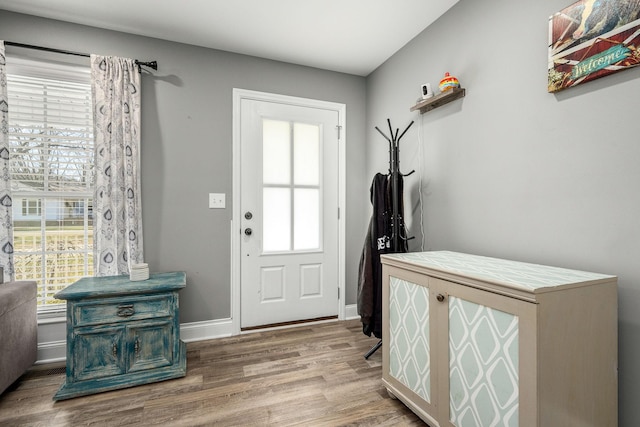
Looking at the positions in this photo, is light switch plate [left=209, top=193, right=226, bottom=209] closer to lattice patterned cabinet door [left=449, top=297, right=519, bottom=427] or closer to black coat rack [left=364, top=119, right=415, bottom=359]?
black coat rack [left=364, top=119, right=415, bottom=359]

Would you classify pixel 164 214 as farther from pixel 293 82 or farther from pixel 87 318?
pixel 293 82

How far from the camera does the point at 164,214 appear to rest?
2.58 meters

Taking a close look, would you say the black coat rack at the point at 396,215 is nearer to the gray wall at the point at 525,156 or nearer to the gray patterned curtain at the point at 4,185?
the gray wall at the point at 525,156

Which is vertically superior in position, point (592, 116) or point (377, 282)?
point (592, 116)

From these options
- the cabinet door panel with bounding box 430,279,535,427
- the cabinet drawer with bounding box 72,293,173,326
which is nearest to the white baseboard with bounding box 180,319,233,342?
the cabinet drawer with bounding box 72,293,173,326

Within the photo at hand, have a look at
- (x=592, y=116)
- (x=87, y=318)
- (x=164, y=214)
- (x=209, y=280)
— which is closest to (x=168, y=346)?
(x=87, y=318)

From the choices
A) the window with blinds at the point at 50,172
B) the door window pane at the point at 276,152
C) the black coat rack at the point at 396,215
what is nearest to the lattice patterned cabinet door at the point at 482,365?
the black coat rack at the point at 396,215

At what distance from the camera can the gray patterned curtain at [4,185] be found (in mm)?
2084

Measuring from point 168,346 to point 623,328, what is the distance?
2462 millimetres

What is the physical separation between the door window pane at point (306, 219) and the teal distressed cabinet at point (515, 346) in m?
1.59

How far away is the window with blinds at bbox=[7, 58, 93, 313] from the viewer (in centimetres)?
225

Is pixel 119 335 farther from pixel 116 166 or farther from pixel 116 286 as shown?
pixel 116 166

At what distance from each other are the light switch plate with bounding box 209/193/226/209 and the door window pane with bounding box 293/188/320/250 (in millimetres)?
666

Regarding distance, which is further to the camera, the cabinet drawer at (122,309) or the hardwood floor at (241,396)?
the cabinet drawer at (122,309)
